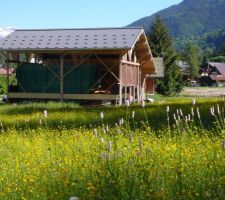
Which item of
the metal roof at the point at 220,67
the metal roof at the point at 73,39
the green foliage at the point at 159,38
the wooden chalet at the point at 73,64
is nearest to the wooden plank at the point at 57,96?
the wooden chalet at the point at 73,64

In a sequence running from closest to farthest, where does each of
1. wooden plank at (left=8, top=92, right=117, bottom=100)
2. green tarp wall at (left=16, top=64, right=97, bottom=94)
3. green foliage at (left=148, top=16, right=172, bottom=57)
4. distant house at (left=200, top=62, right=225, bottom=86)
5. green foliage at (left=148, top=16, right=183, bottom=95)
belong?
wooden plank at (left=8, top=92, right=117, bottom=100), green tarp wall at (left=16, top=64, right=97, bottom=94), green foliage at (left=148, top=16, right=183, bottom=95), green foliage at (left=148, top=16, right=172, bottom=57), distant house at (left=200, top=62, right=225, bottom=86)

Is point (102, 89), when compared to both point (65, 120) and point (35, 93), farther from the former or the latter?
point (65, 120)

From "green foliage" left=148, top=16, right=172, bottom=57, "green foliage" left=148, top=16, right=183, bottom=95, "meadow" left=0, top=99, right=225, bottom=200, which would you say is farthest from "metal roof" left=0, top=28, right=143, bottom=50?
"green foliage" left=148, top=16, right=172, bottom=57

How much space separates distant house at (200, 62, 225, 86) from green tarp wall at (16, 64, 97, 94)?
317 feet

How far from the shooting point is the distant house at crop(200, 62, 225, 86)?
124 metres

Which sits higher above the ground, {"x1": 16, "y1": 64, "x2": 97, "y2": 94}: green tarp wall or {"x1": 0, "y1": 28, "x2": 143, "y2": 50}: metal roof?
{"x1": 0, "y1": 28, "x2": 143, "y2": 50}: metal roof

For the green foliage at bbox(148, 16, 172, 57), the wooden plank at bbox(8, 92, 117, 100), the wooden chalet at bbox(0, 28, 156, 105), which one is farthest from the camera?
the green foliage at bbox(148, 16, 172, 57)

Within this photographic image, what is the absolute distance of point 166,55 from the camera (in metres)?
61.8

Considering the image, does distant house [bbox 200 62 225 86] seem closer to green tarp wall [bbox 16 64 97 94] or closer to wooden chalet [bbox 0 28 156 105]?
wooden chalet [bbox 0 28 156 105]

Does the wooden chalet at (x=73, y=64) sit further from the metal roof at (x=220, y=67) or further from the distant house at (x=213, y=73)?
the metal roof at (x=220, y=67)

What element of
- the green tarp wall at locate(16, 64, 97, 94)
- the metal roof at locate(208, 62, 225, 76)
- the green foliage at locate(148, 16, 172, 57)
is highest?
the green foliage at locate(148, 16, 172, 57)

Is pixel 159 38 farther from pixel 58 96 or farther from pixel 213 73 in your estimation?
pixel 213 73

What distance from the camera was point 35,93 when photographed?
97.8ft

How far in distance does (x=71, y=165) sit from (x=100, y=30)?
2535cm
